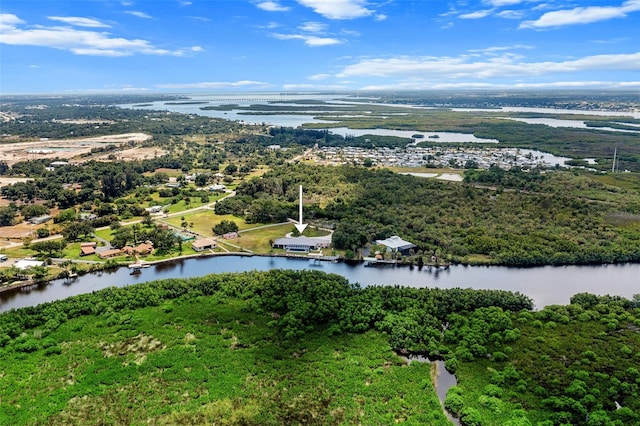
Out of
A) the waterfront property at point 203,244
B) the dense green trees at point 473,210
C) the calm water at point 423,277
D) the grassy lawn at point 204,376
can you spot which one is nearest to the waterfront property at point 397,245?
the dense green trees at point 473,210

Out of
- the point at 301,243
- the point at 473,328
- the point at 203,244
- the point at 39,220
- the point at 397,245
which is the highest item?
the point at 397,245

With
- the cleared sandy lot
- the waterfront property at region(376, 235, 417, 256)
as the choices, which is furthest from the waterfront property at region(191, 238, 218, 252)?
the cleared sandy lot

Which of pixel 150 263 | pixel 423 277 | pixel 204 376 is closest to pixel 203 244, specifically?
pixel 150 263

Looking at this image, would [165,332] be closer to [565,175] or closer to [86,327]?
[86,327]

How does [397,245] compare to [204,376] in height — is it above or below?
above

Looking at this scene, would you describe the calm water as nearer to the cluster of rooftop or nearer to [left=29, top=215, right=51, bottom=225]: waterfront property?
[left=29, top=215, right=51, bottom=225]: waterfront property

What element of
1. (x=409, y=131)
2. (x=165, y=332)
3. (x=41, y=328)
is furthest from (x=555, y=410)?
(x=409, y=131)

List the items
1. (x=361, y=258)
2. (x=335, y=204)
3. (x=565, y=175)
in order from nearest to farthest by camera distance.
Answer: (x=361, y=258)
(x=335, y=204)
(x=565, y=175)

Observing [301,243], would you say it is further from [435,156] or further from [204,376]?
[435,156]
